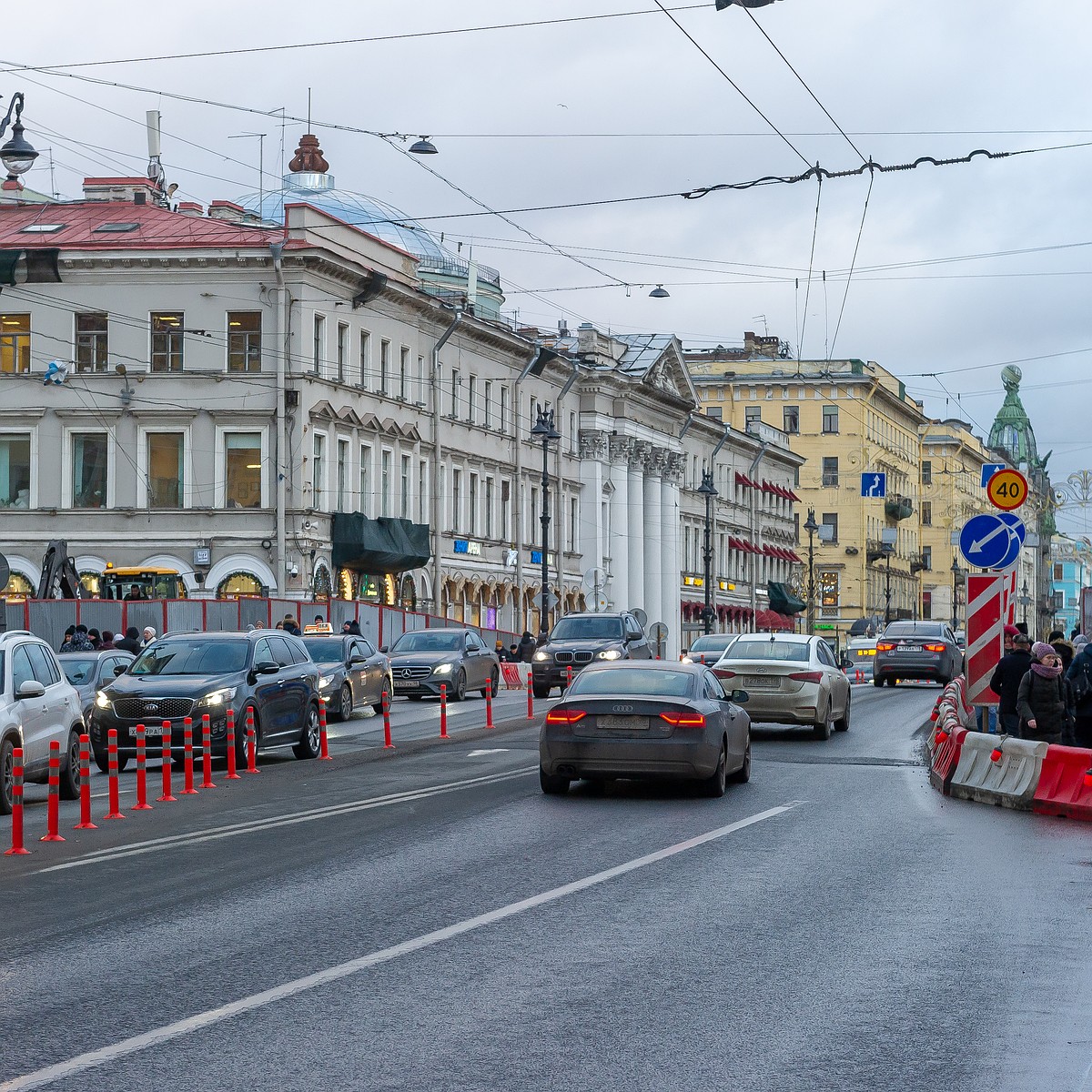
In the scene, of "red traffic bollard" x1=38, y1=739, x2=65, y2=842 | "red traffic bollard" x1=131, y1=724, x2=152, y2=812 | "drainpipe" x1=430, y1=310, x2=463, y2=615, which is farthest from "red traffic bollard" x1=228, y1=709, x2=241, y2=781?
"drainpipe" x1=430, y1=310, x2=463, y2=615

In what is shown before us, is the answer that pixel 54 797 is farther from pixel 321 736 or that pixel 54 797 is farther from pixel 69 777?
pixel 321 736

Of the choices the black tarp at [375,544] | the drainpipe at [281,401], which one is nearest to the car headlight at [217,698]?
the drainpipe at [281,401]

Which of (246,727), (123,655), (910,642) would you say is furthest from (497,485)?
(246,727)

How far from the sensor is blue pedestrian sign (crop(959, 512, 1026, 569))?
22750 mm

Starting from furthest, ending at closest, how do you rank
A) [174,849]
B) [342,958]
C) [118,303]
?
[118,303], [174,849], [342,958]

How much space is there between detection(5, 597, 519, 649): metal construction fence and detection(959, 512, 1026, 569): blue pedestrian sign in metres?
21.1

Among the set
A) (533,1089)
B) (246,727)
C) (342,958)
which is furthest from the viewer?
(246,727)

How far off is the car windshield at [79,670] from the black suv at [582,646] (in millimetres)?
14181

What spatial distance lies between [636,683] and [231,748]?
17.7ft

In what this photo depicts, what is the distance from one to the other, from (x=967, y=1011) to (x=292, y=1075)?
3.02 m

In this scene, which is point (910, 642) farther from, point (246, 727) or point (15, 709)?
point (15, 709)

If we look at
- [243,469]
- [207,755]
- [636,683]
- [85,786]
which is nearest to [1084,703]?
[636,683]

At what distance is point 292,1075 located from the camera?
6953 millimetres

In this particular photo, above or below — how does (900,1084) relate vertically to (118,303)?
below
